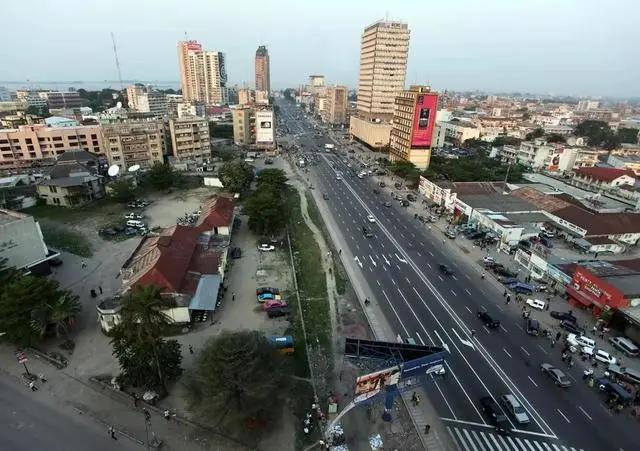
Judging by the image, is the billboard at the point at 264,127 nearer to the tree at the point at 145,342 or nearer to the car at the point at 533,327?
the tree at the point at 145,342

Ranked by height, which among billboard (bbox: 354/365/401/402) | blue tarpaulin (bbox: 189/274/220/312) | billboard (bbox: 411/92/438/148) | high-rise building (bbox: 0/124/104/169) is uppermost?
billboard (bbox: 411/92/438/148)

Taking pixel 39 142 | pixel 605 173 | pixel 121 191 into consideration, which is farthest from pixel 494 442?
pixel 39 142

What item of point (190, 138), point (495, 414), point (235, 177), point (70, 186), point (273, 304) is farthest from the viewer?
point (190, 138)

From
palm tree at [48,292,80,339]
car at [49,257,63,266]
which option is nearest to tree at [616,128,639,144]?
palm tree at [48,292,80,339]

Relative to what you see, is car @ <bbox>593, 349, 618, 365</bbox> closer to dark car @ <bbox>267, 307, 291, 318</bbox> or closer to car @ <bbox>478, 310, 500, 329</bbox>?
car @ <bbox>478, 310, 500, 329</bbox>

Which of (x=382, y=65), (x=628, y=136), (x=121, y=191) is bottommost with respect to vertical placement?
(x=121, y=191)

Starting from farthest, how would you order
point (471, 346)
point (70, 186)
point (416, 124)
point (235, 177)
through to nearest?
point (416, 124) → point (235, 177) → point (70, 186) → point (471, 346)

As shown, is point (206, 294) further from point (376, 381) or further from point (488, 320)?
point (488, 320)
